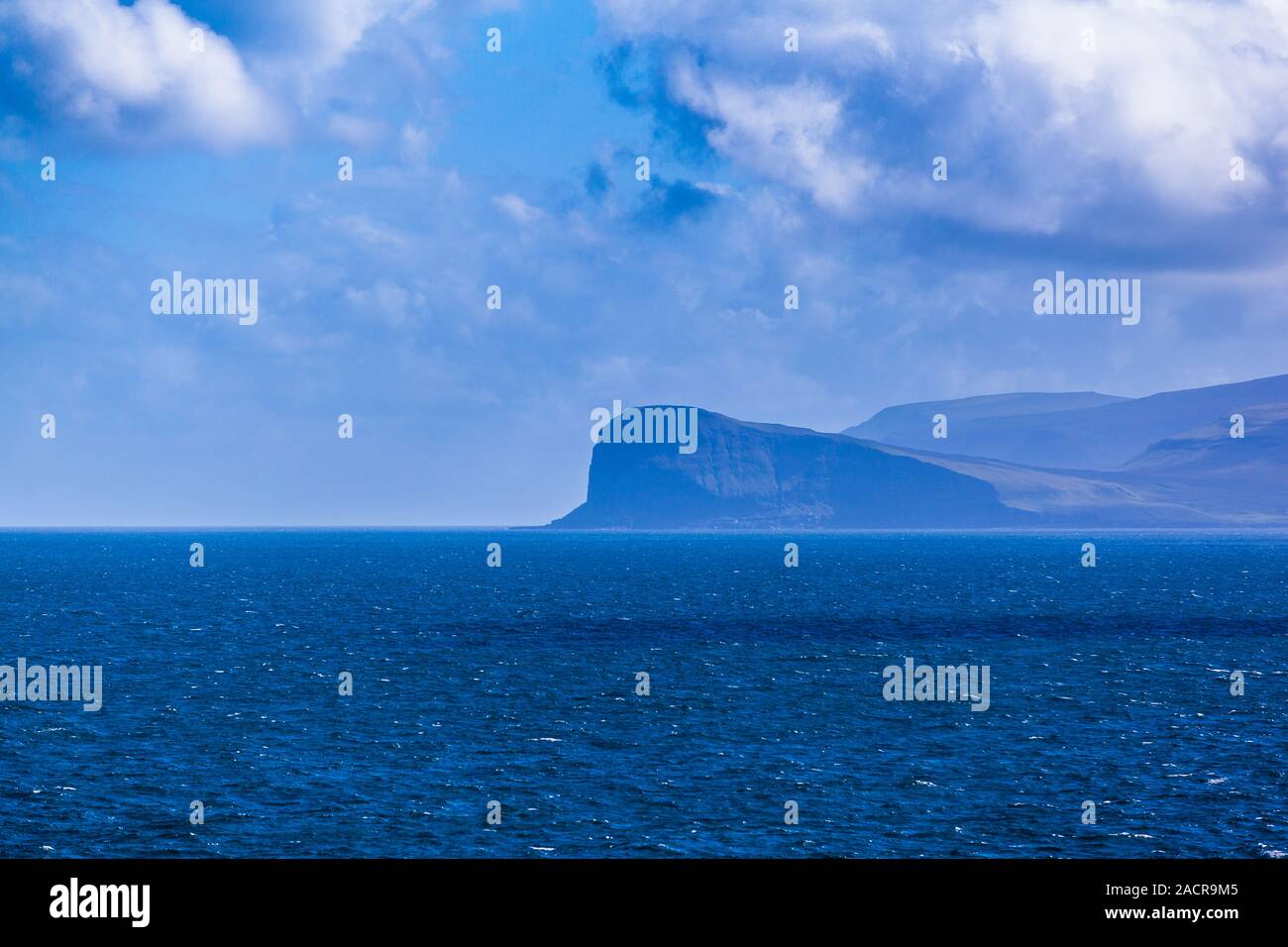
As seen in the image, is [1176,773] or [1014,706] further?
[1014,706]

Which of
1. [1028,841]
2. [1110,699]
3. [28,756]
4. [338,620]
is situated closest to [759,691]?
[1110,699]

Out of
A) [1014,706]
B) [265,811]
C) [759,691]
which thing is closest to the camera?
[265,811]

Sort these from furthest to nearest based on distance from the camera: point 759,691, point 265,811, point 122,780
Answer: point 759,691, point 122,780, point 265,811
